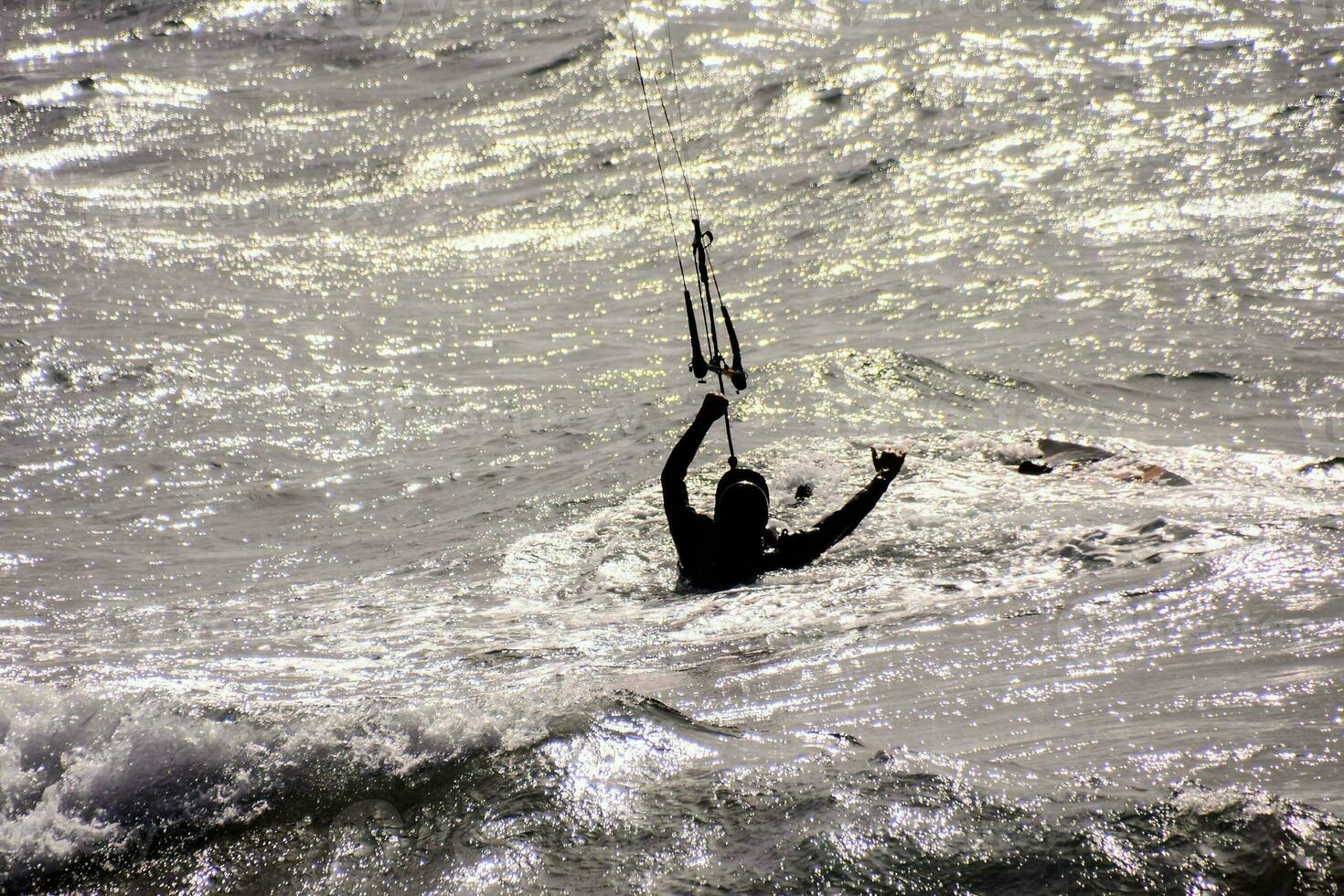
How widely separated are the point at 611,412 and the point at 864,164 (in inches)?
272

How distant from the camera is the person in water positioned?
5777mm

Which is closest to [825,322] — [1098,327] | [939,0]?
[1098,327]

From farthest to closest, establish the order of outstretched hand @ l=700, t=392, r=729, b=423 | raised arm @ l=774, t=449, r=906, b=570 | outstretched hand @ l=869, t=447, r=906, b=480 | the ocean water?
outstretched hand @ l=869, t=447, r=906, b=480, raised arm @ l=774, t=449, r=906, b=570, outstretched hand @ l=700, t=392, r=729, b=423, the ocean water

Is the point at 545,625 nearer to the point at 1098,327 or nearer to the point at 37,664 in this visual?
the point at 37,664

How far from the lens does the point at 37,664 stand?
16.3ft

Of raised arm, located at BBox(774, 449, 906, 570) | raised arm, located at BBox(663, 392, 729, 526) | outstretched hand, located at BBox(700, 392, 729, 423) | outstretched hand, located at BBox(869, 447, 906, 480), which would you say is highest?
outstretched hand, located at BBox(700, 392, 729, 423)

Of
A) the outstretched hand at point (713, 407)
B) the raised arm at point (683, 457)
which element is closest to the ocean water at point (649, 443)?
the raised arm at point (683, 457)

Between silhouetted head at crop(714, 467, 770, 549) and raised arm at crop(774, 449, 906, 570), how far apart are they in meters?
0.26

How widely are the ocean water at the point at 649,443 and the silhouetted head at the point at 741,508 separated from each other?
1.06ft

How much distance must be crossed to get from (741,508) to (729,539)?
0.57ft

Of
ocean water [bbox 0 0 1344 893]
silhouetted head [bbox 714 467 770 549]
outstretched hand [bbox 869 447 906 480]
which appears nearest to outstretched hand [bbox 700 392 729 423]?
silhouetted head [bbox 714 467 770 549]

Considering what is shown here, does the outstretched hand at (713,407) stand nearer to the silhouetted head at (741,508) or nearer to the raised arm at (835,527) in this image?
the silhouetted head at (741,508)

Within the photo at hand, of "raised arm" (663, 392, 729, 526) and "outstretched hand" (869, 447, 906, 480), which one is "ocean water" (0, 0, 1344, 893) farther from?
"raised arm" (663, 392, 729, 526)

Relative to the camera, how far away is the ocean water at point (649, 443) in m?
3.19
